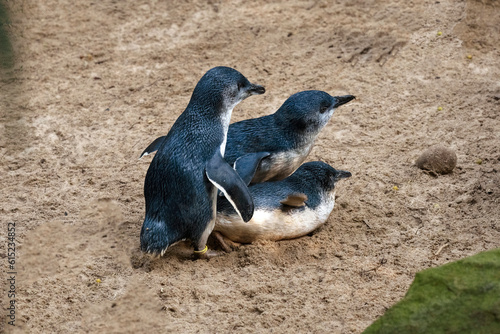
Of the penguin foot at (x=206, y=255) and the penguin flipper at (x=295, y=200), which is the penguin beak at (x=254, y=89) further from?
the penguin foot at (x=206, y=255)

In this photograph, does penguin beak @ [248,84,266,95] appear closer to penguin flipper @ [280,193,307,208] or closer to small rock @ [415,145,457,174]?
penguin flipper @ [280,193,307,208]

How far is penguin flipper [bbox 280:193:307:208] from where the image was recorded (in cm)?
447

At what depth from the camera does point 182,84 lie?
22.6 ft

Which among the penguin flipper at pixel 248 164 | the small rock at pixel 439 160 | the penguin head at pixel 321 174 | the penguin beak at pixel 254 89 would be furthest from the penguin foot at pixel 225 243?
the small rock at pixel 439 160

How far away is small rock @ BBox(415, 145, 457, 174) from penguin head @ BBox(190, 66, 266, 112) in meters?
1.78

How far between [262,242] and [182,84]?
9.43 ft

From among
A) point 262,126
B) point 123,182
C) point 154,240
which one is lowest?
point 123,182

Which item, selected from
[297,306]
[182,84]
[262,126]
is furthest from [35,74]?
[297,306]

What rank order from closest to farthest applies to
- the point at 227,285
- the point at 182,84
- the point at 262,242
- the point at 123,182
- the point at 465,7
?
the point at 227,285 < the point at 262,242 < the point at 123,182 < the point at 182,84 < the point at 465,7

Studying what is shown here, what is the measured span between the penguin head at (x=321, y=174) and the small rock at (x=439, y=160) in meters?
0.77

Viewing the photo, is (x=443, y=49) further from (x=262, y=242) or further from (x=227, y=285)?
(x=227, y=285)

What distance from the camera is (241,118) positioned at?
6332 millimetres

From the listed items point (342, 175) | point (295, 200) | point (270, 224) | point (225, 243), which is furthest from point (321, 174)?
point (225, 243)

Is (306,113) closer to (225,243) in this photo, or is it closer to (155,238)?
(225,243)
